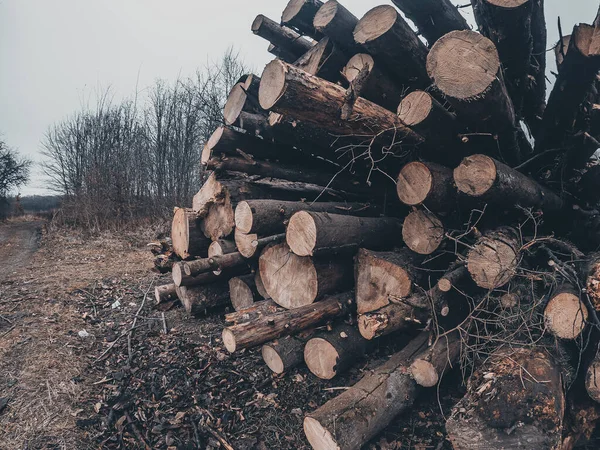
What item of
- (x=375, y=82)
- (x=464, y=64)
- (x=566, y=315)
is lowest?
(x=566, y=315)

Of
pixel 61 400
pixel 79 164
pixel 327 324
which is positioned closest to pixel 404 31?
pixel 327 324

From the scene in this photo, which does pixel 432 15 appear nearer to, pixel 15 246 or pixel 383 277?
pixel 383 277

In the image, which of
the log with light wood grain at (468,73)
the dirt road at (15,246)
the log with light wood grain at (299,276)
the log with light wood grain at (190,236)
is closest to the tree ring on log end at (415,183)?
the log with light wood grain at (468,73)

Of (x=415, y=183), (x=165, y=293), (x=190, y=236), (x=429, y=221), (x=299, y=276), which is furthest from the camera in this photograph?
(x=165, y=293)

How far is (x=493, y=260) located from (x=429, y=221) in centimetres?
57

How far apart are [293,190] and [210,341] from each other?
6.42 feet

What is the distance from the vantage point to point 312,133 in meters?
3.30

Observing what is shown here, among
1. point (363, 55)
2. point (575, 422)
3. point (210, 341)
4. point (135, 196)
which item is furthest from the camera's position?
point (135, 196)

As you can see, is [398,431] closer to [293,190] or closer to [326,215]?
[326,215]

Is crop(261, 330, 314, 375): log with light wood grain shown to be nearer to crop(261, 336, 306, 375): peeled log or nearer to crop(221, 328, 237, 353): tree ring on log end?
crop(261, 336, 306, 375): peeled log

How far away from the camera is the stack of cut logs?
236 centimetres

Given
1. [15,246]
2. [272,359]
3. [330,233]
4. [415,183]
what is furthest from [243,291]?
[15,246]

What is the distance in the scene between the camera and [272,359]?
10.7 ft

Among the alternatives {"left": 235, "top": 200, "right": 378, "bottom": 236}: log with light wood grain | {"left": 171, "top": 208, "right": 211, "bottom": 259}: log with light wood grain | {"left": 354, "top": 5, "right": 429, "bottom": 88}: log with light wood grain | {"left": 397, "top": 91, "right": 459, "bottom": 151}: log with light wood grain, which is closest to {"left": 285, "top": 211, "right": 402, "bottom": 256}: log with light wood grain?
{"left": 235, "top": 200, "right": 378, "bottom": 236}: log with light wood grain
